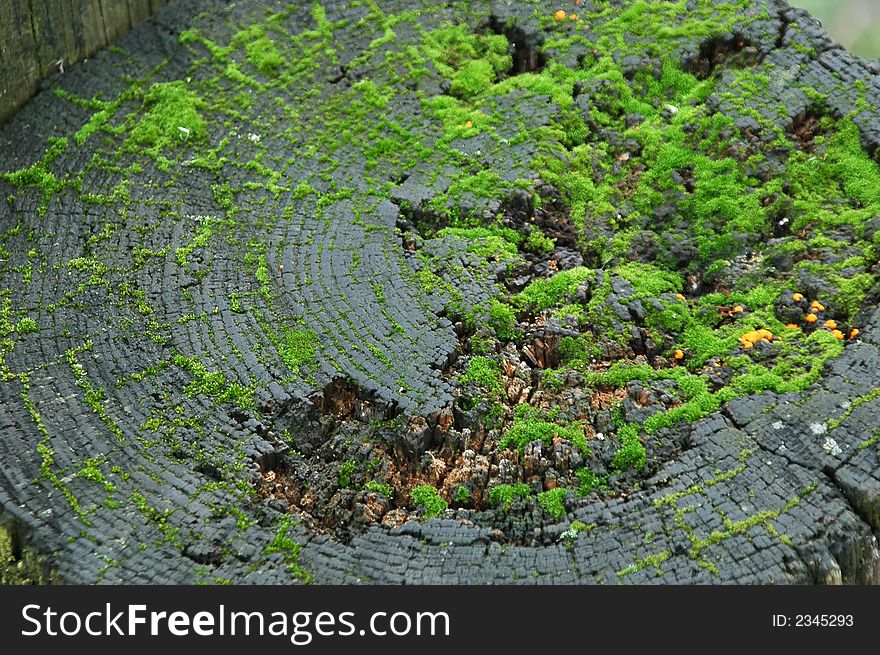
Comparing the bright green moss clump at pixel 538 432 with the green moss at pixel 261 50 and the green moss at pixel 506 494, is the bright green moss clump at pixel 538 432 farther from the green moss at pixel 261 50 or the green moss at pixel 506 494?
the green moss at pixel 261 50

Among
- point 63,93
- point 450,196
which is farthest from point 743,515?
point 63,93

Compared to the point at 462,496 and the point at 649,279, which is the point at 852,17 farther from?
the point at 462,496

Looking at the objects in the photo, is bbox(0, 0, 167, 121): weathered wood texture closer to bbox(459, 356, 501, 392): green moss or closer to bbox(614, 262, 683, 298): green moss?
bbox(459, 356, 501, 392): green moss

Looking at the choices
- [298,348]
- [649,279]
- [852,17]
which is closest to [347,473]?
[298,348]

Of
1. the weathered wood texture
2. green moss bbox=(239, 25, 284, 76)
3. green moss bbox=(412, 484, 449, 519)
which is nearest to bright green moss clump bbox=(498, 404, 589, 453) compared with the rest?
green moss bbox=(412, 484, 449, 519)

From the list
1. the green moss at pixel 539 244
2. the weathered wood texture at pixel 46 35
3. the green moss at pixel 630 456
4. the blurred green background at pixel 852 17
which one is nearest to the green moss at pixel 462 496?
the green moss at pixel 630 456
